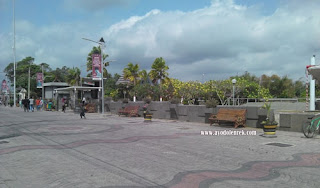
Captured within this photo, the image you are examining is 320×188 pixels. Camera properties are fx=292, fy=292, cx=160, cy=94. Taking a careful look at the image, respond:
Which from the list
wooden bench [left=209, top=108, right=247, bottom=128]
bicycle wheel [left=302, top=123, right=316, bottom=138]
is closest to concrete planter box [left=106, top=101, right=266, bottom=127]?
wooden bench [left=209, top=108, right=247, bottom=128]

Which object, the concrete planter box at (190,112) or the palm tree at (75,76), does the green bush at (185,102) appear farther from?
the palm tree at (75,76)

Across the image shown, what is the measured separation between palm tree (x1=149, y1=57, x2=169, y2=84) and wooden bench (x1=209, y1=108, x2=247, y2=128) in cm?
2229

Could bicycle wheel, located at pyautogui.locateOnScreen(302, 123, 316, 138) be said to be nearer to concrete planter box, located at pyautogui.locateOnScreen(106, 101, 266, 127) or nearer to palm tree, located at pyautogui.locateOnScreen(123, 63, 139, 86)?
concrete planter box, located at pyautogui.locateOnScreen(106, 101, 266, 127)

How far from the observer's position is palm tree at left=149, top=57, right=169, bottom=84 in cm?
3959

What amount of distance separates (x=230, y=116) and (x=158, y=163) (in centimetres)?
1005

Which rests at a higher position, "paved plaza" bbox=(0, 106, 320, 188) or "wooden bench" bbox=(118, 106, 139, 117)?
"wooden bench" bbox=(118, 106, 139, 117)

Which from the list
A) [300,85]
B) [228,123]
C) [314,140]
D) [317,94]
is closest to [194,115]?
[228,123]

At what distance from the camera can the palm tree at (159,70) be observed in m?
39.6

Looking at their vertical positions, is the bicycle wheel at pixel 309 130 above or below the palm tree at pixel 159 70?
below

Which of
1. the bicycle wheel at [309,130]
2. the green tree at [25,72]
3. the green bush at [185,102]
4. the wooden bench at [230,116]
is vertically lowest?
the bicycle wheel at [309,130]

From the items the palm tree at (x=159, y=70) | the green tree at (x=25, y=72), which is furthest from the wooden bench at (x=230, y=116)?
the green tree at (x=25, y=72)

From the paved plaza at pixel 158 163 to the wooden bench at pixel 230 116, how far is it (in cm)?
456

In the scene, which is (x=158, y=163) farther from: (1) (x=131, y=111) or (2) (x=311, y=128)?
(1) (x=131, y=111)

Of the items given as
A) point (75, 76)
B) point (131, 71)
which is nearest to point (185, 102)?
point (131, 71)
